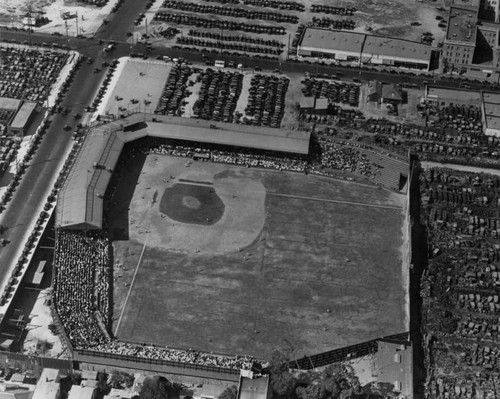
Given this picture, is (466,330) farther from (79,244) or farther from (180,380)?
(79,244)

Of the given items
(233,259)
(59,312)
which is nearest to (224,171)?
(233,259)

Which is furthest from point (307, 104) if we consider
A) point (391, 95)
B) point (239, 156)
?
point (239, 156)

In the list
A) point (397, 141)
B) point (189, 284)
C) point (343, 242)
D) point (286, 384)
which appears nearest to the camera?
point (286, 384)

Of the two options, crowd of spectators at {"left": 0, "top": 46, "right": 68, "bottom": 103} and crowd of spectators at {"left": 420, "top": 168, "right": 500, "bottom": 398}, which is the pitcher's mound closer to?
crowd of spectators at {"left": 420, "top": 168, "right": 500, "bottom": 398}

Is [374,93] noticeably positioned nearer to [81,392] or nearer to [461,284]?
[461,284]

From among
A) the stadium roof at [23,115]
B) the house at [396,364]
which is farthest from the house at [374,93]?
the house at [396,364]
